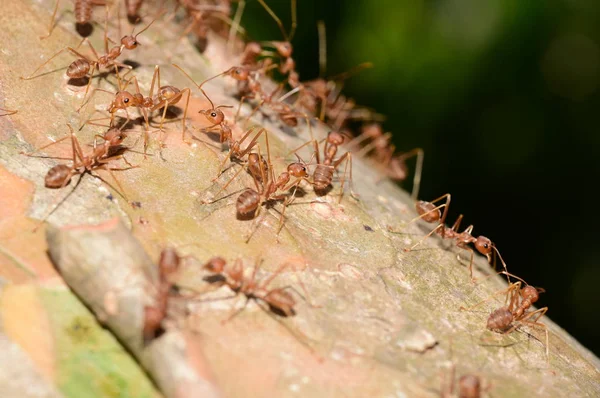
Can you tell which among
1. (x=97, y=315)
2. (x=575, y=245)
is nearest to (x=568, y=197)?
(x=575, y=245)

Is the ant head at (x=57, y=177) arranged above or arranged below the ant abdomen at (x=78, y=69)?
below

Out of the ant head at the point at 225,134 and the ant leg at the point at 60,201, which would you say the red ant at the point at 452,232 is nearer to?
the ant head at the point at 225,134

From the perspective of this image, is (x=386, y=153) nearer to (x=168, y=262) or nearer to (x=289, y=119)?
(x=289, y=119)

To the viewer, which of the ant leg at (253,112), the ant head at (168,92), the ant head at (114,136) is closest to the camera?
the ant head at (114,136)

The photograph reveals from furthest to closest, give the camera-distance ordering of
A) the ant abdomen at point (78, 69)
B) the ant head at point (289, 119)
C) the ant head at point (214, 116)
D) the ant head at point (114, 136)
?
the ant head at point (289, 119), the ant head at point (214, 116), the ant abdomen at point (78, 69), the ant head at point (114, 136)

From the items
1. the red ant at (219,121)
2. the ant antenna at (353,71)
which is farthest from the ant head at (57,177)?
the ant antenna at (353,71)

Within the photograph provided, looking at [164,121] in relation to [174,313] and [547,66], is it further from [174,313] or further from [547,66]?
[547,66]
